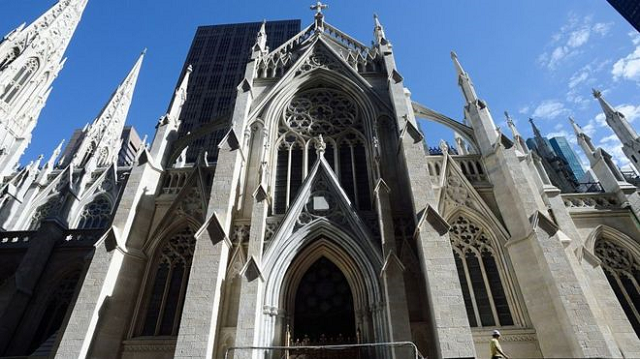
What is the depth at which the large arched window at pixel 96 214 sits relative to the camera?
21.0 meters

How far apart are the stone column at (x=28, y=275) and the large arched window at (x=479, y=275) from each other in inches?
644

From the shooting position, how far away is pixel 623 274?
13156 millimetres

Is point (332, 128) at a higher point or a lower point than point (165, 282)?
higher

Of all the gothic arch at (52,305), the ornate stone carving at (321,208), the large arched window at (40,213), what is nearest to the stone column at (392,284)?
the ornate stone carving at (321,208)

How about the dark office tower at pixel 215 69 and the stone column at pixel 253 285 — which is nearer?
the stone column at pixel 253 285

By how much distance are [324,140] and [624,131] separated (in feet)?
63.7

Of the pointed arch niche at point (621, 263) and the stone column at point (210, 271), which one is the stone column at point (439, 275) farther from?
the pointed arch niche at point (621, 263)

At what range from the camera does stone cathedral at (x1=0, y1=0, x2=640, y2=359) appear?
9.71 meters

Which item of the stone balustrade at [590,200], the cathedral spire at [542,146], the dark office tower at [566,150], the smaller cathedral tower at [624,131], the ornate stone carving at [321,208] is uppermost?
the dark office tower at [566,150]

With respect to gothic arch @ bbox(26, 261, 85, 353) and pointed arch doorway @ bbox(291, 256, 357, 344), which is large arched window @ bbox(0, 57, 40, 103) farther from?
pointed arch doorway @ bbox(291, 256, 357, 344)

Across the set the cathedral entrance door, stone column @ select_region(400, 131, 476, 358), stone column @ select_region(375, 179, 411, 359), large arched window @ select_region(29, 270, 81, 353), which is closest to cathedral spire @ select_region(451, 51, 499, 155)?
stone column @ select_region(400, 131, 476, 358)

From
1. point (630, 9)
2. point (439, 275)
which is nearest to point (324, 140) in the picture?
point (439, 275)

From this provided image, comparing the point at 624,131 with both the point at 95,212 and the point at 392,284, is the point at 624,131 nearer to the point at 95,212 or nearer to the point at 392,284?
the point at 392,284

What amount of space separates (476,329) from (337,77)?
40.1 ft
